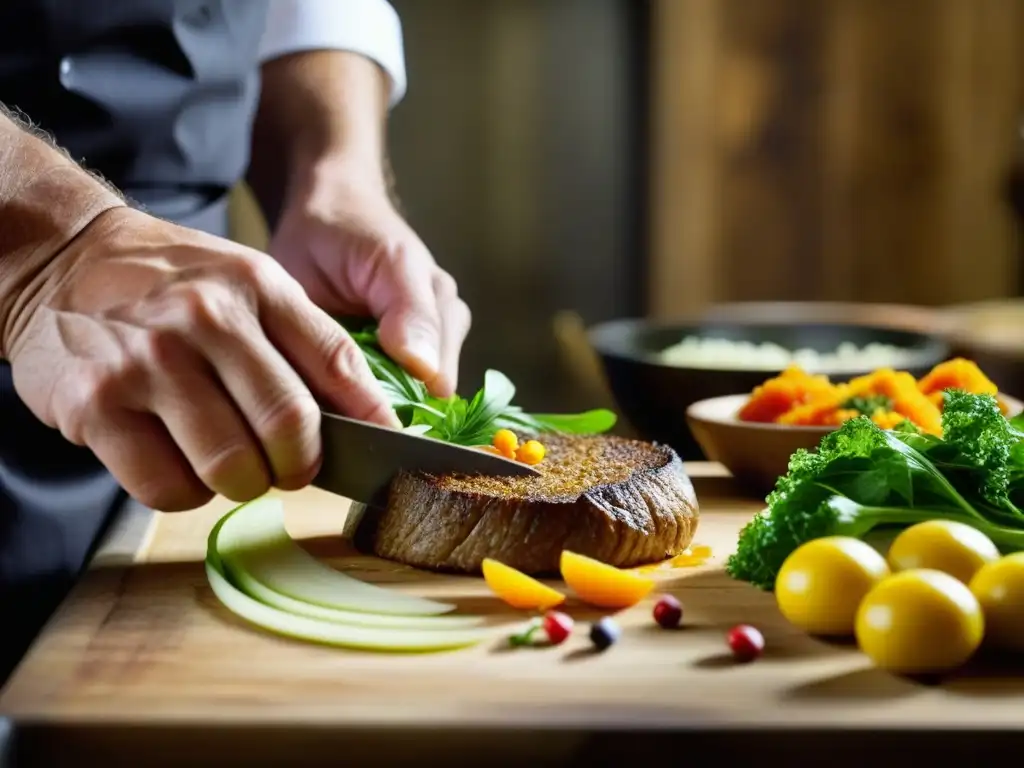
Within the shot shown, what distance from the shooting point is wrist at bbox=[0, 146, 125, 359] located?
4.47 feet

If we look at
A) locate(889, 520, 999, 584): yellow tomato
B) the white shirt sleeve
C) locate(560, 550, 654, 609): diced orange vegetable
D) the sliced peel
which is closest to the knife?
the sliced peel

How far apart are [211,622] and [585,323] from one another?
370 centimetres

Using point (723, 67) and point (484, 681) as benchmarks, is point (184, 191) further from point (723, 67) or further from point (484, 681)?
point (723, 67)

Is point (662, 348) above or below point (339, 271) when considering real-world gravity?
below

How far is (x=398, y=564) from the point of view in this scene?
1504 mm

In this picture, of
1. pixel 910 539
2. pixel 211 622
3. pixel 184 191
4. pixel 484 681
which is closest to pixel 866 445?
pixel 910 539

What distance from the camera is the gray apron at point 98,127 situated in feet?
5.41

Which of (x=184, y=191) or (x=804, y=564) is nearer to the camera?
(x=804, y=564)

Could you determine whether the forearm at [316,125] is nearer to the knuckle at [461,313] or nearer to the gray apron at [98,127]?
the gray apron at [98,127]

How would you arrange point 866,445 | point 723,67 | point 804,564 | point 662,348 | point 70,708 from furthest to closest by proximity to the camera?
point 723,67 → point 662,348 → point 866,445 → point 804,564 → point 70,708

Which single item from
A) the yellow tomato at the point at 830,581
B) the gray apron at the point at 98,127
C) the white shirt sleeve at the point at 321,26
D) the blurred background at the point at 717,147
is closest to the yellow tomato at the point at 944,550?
the yellow tomato at the point at 830,581

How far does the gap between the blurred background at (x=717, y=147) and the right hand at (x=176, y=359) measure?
335 cm

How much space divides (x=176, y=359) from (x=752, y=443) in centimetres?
82

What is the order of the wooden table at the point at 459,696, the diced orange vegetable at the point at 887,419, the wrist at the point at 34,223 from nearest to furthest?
1. the wooden table at the point at 459,696
2. the wrist at the point at 34,223
3. the diced orange vegetable at the point at 887,419
